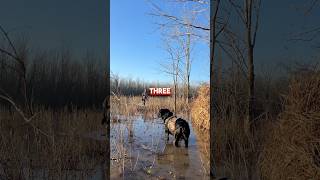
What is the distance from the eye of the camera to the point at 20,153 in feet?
16.5

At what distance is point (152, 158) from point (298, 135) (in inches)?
168

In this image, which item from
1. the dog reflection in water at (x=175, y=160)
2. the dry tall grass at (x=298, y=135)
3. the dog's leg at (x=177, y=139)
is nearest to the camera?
the dry tall grass at (x=298, y=135)

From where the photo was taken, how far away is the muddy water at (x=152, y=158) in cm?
575

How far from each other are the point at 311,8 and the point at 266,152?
171cm

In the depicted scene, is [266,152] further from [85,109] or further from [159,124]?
[159,124]

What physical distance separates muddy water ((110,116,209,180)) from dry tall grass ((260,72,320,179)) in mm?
2533

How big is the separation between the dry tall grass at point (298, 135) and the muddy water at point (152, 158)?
→ 2.53 meters

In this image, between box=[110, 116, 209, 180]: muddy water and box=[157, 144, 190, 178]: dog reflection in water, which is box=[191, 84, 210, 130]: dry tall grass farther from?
box=[157, 144, 190, 178]: dog reflection in water

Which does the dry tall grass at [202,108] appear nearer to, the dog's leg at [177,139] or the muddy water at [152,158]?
the muddy water at [152,158]

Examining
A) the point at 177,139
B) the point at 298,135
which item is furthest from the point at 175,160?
the point at 298,135

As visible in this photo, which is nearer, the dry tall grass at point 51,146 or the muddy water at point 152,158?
the dry tall grass at point 51,146

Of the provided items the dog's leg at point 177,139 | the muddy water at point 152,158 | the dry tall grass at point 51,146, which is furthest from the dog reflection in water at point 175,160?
the dry tall grass at point 51,146

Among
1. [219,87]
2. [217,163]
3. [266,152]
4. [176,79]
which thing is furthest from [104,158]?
[176,79]

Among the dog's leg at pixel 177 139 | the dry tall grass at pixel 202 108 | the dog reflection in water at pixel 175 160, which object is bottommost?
the dog reflection in water at pixel 175 160
